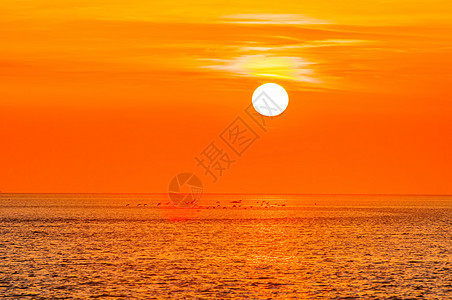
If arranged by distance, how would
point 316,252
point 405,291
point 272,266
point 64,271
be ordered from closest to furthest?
point 405,291, point 64,271, point 272,266, point 316,252

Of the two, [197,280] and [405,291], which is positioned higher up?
[197,280]

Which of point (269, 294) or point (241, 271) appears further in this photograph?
point (241, 271)

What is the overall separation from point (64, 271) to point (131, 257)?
52.1 feet

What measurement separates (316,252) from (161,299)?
45623 millimetres

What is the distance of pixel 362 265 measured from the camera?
82062 mm

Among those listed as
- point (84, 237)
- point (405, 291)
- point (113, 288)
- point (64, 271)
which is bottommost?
point (405, 291)

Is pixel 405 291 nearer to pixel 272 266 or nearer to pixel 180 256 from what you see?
pixel 272 266

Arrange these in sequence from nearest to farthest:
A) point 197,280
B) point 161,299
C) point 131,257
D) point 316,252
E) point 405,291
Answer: point 161,299
point 405,291
point 197,280
point 131,257
point 316,252

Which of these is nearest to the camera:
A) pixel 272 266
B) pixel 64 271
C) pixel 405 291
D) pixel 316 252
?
pixel 405 291

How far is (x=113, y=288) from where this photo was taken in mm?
62625

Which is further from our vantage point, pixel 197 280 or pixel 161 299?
pixel 197 280

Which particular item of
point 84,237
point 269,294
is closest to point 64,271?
point 269,294

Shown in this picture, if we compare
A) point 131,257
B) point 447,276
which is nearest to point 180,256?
point 131,257

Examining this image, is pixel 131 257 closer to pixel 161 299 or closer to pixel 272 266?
pixel 272 266
